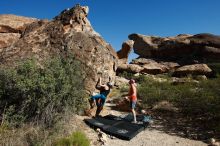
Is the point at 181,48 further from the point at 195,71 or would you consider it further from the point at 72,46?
the point at 72,46

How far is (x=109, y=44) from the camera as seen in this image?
42.9 feet

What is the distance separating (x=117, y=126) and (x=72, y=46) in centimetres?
356

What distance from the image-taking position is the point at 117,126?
9711mm

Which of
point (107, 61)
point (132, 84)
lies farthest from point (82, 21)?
point (132, 84)

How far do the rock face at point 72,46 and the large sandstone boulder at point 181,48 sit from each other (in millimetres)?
30093

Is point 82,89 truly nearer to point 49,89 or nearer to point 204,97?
point 49,89

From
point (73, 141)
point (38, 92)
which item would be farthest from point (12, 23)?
point (73, 141)

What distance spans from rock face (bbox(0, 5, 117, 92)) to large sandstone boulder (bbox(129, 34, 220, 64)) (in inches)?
1185

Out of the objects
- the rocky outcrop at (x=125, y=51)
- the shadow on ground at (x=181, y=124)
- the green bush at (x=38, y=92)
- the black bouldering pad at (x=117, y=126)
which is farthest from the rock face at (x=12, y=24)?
the rocky outcrop at (x=125, y=51)

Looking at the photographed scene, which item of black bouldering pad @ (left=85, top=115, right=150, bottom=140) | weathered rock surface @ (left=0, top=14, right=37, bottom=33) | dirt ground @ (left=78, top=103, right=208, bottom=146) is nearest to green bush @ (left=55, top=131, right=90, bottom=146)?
dirt ground @ (left=78, top=103, right=208, bottom=146)

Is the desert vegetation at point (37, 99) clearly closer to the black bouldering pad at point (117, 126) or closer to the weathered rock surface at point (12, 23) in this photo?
the black bouldering pad at point (117, 126)

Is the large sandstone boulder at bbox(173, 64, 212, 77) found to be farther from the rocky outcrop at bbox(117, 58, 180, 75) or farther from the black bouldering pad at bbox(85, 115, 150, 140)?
the black bouldering pad at bbox(85, 115, 150, 140)

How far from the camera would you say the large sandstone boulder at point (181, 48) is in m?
40.9

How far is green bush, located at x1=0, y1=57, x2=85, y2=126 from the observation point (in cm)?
848
